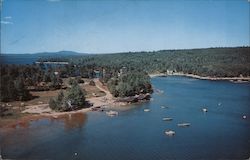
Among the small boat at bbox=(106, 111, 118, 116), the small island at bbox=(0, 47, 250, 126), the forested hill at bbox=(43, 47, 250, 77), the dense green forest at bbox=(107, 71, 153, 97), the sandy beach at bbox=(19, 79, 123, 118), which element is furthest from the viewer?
the forested hill at bbox=(43, 47, 250, 77)

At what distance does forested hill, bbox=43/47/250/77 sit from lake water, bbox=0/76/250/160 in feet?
9.80

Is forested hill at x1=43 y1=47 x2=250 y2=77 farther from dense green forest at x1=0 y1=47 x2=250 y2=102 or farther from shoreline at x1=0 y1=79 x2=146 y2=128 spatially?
shoreline at x1=0 y1=79 x2=146 y2=128

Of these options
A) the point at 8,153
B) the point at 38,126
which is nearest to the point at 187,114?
the point at 38,126

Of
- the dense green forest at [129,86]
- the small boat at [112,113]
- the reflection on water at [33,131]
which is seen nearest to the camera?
the reflection on water at [33,131]

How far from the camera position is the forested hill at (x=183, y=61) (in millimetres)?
13320

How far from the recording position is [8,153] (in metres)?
5.71

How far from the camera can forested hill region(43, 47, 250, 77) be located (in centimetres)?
1332

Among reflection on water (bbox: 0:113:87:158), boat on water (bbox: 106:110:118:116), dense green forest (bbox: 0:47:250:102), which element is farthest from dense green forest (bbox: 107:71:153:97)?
reflection on water (bbox: 0:113:87:158)

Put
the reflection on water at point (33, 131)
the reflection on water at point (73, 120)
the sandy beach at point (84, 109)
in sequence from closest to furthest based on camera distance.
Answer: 1. the reflection on water at point (33, 131)
2. the reflection on water at point (73, 120)
3. the sandy beach at point (84, 109)

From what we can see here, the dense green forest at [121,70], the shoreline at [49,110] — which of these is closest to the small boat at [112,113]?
the shoreline at [49,110]

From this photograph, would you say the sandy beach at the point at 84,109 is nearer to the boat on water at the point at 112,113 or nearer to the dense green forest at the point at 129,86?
the dense green forest at the point at 129,86

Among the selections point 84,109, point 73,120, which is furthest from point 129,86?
point 73,120

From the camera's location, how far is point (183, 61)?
23156 millimetres

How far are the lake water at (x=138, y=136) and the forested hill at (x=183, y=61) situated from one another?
299 centimetres
